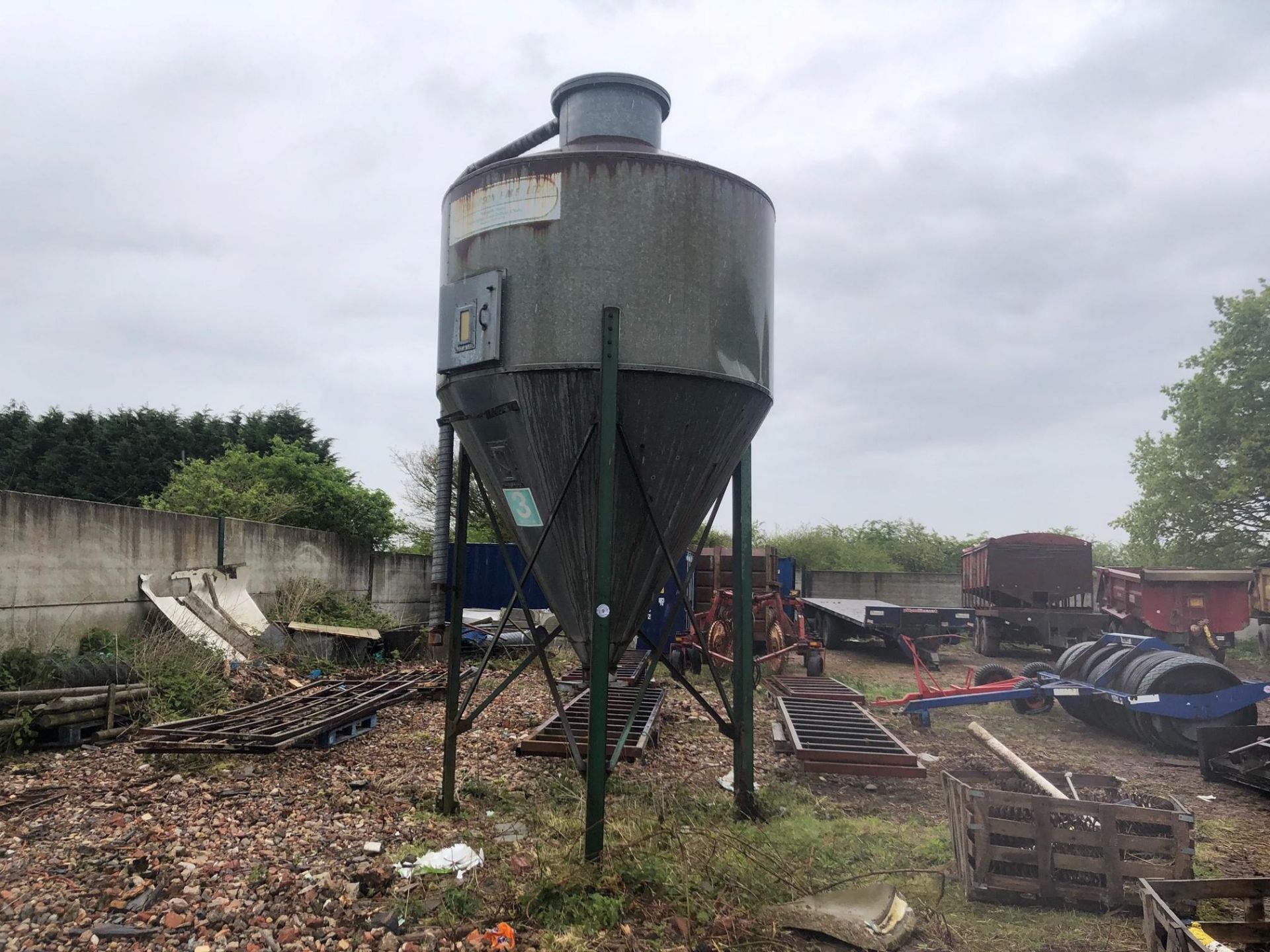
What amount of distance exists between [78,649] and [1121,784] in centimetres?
934

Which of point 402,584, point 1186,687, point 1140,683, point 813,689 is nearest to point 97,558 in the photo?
point 402,584

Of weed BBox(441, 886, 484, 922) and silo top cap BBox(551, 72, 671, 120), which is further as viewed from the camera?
silo top cap BBox(551, 72, 671, 120)

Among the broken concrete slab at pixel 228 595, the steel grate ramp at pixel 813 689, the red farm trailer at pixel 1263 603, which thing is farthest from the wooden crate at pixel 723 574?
the red farm trailer at pixel 1263 603

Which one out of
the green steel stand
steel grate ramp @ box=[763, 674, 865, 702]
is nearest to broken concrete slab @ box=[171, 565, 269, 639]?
the green steel stand

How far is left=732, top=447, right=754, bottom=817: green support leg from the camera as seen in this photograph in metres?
5.46

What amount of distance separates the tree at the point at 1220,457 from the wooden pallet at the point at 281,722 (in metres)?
22.6

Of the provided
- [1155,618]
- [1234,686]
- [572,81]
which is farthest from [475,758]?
[1155,618]

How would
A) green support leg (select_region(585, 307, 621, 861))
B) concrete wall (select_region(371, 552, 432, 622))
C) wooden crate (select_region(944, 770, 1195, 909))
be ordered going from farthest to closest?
concrete wall (select_region(371, 552, 432, 622))
green support leg (select_region(585, 307, 621, 861))
wooden crate (select_region(944, 770, 1195, 909))

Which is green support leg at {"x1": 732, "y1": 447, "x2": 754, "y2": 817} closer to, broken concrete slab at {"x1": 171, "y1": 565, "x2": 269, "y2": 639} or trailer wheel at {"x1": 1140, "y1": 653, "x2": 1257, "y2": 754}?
trailer wheel at {"x1": 1140, "y1": 653, "x2": 1257, "y2": 754}

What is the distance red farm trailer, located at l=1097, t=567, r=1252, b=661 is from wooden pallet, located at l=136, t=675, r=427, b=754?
1281 cm

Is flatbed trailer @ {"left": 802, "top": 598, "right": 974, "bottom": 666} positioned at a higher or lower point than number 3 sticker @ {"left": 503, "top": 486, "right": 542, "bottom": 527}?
lower

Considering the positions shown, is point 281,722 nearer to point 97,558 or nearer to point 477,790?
point 477,790

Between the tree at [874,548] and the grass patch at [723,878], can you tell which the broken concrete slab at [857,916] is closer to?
the grass patch at [723,878]

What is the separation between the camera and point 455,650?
580 centimetres
